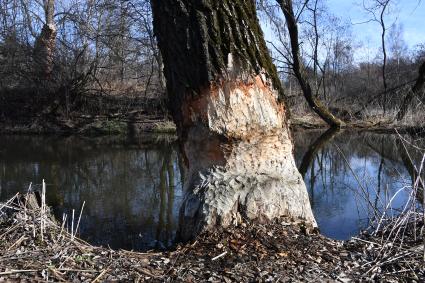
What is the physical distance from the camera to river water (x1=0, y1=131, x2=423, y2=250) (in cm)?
500

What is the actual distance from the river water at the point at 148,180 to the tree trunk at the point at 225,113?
63 cm

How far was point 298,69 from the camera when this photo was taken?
57.2 ft

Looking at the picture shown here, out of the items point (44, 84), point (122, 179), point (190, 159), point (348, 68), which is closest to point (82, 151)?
point (122, 179)

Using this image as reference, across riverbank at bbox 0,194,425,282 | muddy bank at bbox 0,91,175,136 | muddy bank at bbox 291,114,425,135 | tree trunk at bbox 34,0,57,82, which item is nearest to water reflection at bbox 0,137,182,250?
riverbank at bbox 0,194,425,282

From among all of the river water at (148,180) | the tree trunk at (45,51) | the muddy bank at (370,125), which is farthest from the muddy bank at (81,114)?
the muddy bank at (370,125)

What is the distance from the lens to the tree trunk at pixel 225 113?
3184 mm

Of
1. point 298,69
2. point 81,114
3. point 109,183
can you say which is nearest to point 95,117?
point 81,114

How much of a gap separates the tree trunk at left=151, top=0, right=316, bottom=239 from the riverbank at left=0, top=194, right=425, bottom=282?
8.9 inches

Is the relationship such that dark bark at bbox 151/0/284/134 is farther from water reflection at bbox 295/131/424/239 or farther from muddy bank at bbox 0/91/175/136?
muddy bank at bbox 0/91/175/136

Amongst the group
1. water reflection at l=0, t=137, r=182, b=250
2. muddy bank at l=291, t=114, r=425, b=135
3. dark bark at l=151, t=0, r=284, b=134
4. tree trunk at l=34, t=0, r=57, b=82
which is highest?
tree trunk at l=34, t=0, r=57, b=82

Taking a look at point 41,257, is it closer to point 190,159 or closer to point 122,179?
point 190,159

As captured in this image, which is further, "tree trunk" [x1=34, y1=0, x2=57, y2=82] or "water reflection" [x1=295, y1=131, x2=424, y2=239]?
"tree trunk" [x1=34, y1=0, x2=57, y2=82]

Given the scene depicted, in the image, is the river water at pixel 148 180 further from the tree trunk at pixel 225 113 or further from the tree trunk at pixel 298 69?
the tree trunk at pixel 298 69

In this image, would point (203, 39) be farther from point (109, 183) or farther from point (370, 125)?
point (370, 125)
